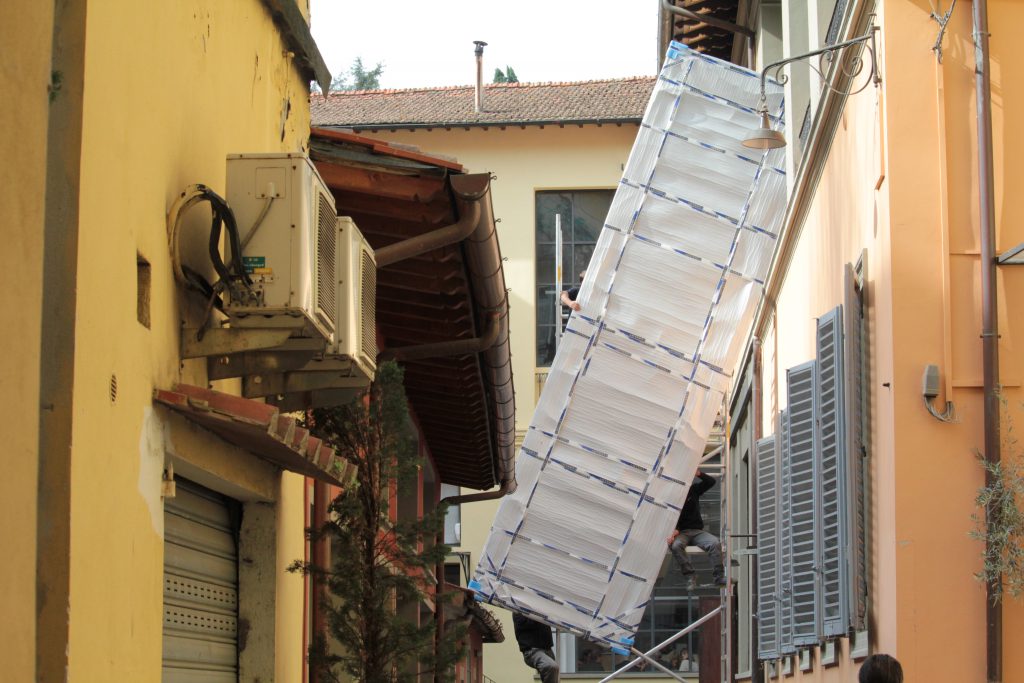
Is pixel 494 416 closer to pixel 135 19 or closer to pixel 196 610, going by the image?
pixel 196 610

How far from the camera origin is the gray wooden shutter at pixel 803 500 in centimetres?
1081

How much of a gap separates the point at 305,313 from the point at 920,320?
14.5 ft

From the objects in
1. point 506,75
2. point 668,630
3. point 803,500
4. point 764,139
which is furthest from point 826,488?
point 506,75

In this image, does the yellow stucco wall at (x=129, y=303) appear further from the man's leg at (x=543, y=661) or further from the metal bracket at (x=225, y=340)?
the man's leg at (x=543, y=661)

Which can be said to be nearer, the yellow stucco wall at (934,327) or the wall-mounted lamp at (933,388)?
the yellow stucco wall at (934,327)

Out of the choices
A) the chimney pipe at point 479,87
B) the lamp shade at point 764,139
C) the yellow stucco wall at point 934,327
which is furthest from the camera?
the chimney pipe at point 479,87

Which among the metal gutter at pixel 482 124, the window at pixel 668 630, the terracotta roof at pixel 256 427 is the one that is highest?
the metal gutter at pixel 482 124

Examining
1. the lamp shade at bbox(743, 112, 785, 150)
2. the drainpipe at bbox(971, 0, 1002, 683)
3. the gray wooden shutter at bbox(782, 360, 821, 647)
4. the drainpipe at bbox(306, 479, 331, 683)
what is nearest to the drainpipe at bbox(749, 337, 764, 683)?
the gray wooden shutter at bbox(782, 360, 821, 647)

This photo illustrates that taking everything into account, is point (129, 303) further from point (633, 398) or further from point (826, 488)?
point (633, 398)

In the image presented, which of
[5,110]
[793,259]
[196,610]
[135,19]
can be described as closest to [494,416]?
[793,259]

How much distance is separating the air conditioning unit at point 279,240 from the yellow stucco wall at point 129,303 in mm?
222

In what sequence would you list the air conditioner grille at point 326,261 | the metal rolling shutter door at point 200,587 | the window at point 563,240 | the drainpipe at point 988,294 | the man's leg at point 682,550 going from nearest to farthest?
the air conditioner grille at point 326,261 → the metal rolling shutter door at point 200,587 → the drainpipe at point 988,294 → the man's leg at point 682,550 → the window at point 563,240

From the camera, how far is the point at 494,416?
1251 cm

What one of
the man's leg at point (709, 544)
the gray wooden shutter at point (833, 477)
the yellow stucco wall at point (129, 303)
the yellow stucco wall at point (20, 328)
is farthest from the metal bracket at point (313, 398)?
the man's leg at point (709, 544)
